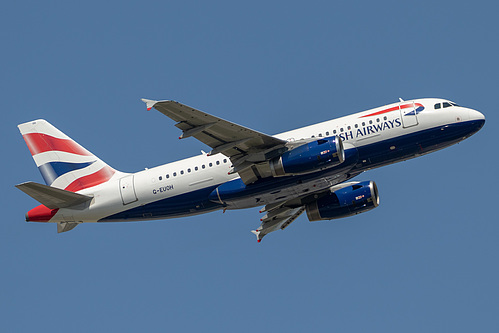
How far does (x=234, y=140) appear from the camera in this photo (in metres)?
48.4

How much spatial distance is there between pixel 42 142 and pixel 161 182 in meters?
10.4

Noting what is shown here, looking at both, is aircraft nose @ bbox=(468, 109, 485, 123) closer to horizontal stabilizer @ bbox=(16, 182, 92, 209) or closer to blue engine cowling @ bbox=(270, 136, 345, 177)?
blue engine cowling @ bbox=(270, 136, 345, 177)

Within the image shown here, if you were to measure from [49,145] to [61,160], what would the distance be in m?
1.52

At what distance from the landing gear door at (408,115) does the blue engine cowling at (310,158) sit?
4.95 m

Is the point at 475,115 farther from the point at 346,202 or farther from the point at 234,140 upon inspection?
the point at 234,140

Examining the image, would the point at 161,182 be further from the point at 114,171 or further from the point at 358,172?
the point at 358,172

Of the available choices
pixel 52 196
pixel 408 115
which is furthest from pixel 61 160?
pixel 408 115

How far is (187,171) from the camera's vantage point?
5203 centimetres

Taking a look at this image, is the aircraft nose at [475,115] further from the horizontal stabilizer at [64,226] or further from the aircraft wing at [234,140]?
the horizontal stabilizer at [64,226]

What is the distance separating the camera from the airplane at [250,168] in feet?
158

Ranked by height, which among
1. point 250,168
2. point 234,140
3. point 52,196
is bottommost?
point 250,168

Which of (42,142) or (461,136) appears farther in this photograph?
(42,142)

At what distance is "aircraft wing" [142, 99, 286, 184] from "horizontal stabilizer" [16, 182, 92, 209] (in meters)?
10.9

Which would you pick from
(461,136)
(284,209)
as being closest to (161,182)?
(284,209)
